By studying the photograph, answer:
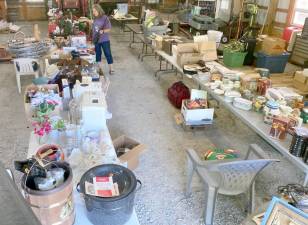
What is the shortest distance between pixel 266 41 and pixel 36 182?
452 cm

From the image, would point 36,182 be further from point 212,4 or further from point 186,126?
point 212,4

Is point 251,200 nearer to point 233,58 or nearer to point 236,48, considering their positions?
point 233,58

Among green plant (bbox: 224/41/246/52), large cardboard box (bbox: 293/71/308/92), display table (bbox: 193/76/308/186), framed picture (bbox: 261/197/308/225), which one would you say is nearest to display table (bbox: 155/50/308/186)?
display table (bbox: 193/76/308/186)

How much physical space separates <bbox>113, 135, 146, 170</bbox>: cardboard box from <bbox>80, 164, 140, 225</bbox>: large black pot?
0.99 metres

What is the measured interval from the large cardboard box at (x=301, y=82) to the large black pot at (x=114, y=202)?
2750 millimetres

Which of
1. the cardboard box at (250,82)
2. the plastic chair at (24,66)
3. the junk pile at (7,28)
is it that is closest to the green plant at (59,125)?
the cardboard box at (250,82)

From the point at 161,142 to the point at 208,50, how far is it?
1.59 m

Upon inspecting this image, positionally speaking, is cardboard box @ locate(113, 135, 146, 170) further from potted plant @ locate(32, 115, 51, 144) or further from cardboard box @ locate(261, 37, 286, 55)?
cardboard box @ locate(261, 37, 286, 55)

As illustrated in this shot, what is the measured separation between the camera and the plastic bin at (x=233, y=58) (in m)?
4.26

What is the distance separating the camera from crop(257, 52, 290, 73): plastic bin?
15.2 feet

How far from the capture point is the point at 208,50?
160 inches

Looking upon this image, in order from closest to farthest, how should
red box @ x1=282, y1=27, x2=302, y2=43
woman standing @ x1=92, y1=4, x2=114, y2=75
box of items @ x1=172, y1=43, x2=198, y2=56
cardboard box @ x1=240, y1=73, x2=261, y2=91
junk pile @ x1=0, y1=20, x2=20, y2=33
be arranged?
cardboard box @ x1=240, y1=73, x2=261, y2=91
box of items @ x1=172, y1=43, x2=198, y2=56
woman standing @ x1=92, y1=4, x2=114, y2=75
red box @ x1=282, y1=27, x2=302, y2=43
junk pile @ x1=0, y1=20, x2=20, y2=33

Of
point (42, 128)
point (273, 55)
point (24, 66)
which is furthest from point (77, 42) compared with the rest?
point (273, 55)

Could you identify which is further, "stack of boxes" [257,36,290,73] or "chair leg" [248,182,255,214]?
"stack of boxes" [257,36,290,73]
